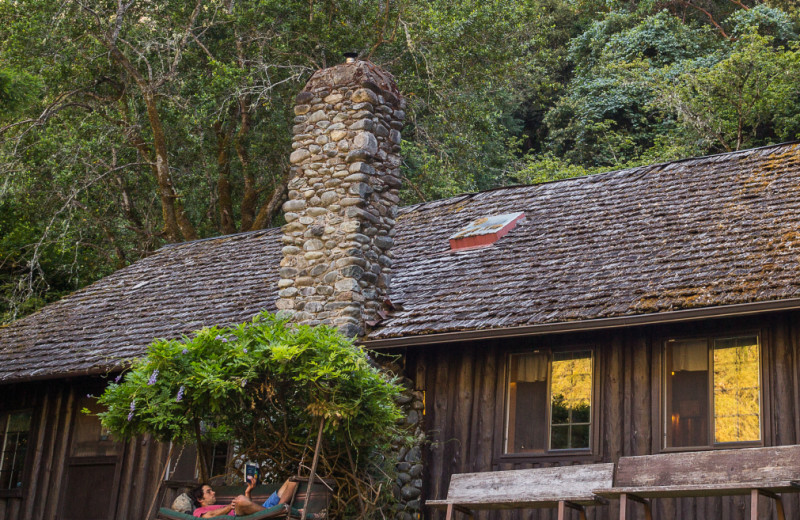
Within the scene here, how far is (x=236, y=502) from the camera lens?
8281mm

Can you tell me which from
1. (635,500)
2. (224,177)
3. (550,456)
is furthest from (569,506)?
(224,177)

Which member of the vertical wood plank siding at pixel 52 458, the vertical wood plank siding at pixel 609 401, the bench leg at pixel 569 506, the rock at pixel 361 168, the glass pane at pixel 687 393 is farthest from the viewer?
the vertical wood plank siding at pixel 52 458

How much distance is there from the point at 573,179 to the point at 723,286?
496 centimetres

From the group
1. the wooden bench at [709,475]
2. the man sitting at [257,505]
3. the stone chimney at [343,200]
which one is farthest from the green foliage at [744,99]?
the man sitting at [257,505]

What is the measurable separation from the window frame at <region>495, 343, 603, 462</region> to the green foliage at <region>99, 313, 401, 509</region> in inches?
47.1

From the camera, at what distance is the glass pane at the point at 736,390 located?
28.1 feet

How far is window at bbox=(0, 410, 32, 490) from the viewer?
13727 mm

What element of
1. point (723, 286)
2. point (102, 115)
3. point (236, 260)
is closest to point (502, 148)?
point (102, 115)

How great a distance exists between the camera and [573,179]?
43.7 ft

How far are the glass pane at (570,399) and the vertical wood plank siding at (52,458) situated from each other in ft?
18.0

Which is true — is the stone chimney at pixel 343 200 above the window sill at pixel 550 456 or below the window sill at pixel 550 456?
above

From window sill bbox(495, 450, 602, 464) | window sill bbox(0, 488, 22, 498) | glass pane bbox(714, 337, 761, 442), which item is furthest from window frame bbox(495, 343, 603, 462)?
window sill bbox(0, 488, 22, 498)

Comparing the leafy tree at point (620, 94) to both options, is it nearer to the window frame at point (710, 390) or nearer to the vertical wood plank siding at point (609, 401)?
the vertical wood plank siding at point (609, 401)

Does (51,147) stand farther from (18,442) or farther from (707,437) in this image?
(707,437)
